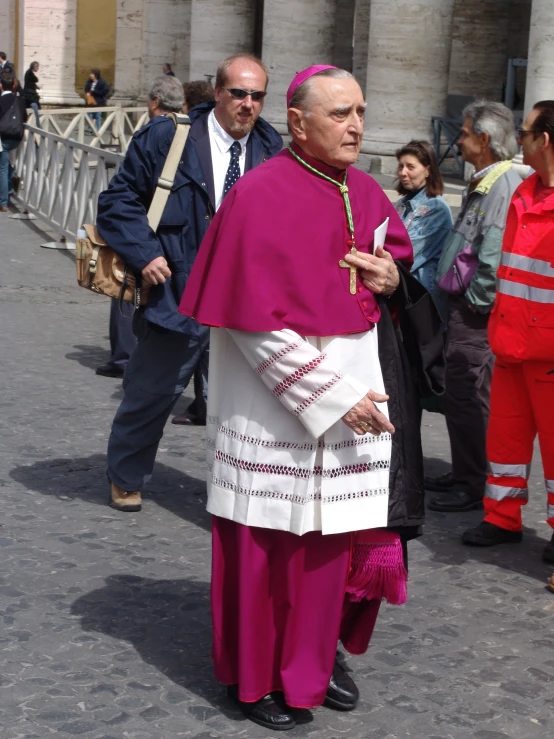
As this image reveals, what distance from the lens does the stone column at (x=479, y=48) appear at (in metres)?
23.2

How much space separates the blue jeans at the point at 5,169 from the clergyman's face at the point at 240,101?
1172cm

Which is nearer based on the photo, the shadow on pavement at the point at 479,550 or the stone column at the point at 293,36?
the shadow on pavement at the point at 479,550

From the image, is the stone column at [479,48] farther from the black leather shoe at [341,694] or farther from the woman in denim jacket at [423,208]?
the black leather shoe at [341,694]

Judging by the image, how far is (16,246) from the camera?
1403 centimetres

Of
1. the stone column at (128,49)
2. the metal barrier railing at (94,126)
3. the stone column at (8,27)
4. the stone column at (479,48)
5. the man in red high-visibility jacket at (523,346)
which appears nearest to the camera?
the man in red high-visibility jacket at (523,346)

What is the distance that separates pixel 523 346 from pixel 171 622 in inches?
67.4

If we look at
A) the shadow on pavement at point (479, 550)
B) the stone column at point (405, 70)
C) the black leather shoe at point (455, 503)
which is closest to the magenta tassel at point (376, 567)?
the shadow on pavement at point (479, 550)

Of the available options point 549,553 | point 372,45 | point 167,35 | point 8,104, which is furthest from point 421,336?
point 167,35

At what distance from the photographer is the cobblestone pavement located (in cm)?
379

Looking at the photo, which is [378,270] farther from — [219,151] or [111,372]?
[111,372]

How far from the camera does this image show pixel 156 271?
523cm

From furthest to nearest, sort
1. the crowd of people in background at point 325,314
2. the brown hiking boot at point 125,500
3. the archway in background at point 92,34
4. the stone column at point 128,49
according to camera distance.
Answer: the archway in background at point 92,34 → the stone column at point 128,49 → the brown hiking boot at point 125,500 → the crowd of people in background at point 325,314

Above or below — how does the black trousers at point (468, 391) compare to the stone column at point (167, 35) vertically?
below

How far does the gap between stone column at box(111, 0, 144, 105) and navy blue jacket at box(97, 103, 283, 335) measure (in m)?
27.7
